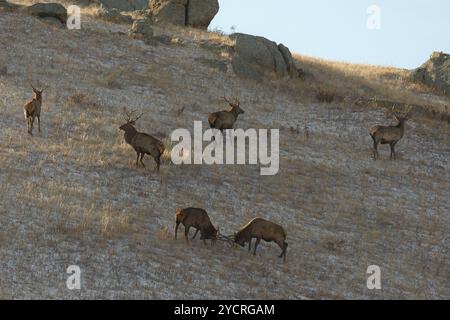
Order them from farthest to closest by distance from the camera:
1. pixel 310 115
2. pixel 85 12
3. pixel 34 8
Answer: pixel 85 12 < pixel 34 8 < pixel 310 115

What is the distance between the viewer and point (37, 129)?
28.6 metres

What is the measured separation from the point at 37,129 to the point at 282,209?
30.3ft

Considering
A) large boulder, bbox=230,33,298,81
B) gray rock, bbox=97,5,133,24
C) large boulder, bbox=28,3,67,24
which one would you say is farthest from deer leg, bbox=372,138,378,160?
Result: gray rock, bbox=97,5,133,24

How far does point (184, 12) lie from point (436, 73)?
15.5 meters

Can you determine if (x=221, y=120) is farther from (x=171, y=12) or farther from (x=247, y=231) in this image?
(x=171, y=12)

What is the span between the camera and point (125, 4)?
54.4m

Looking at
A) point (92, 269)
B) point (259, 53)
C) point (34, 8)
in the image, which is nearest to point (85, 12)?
point (34, 8)

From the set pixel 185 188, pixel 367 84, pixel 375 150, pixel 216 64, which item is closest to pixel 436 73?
pixel 367 84

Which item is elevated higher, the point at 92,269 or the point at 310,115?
the point at 310,115

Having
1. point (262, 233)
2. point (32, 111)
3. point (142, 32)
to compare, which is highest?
point (142, 32)

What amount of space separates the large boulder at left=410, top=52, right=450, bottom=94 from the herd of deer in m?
9.82

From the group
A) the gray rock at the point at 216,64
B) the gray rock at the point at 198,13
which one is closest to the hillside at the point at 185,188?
the gray rock at the point at 216,64

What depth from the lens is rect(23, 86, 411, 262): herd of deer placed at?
66.7 feet

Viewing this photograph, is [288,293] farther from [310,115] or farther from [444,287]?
[310,115]
